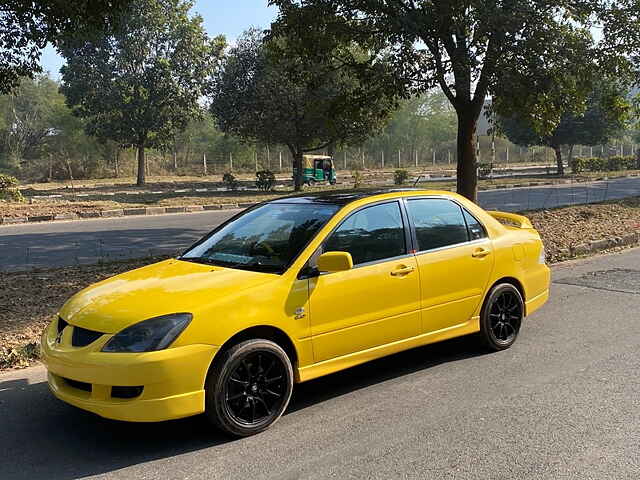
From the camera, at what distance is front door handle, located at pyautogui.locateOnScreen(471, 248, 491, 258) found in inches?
213

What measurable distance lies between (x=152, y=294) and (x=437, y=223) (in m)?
2.51

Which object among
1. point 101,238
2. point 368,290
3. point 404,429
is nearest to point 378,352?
point 368,290

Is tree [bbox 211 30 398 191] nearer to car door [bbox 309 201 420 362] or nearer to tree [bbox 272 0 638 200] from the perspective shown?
tree [bbox 272 0 638 200]

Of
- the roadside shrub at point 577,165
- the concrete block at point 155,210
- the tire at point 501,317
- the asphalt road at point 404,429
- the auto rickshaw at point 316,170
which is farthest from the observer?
the roadside shrub at point 577,165

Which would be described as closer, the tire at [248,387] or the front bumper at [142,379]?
the front bumper at [142,379]

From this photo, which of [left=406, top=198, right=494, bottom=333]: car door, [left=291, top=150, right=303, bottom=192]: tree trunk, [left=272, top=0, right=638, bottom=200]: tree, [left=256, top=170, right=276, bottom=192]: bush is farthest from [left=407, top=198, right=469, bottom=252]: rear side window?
[left=256, top=170, right=276, bottom=192]: bush

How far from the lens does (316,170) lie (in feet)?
123

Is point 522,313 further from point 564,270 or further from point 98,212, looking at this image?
point 98,212

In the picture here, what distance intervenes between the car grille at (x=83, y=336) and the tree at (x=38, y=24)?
479cm

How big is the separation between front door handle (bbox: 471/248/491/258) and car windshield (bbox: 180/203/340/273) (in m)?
1.40

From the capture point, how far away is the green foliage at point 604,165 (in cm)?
4690

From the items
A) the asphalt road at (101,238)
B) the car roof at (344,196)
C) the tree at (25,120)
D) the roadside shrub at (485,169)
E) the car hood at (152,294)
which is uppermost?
the tree at (25,120)

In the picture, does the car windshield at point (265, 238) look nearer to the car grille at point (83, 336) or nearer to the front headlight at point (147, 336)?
the front headlight at point (147, 336)

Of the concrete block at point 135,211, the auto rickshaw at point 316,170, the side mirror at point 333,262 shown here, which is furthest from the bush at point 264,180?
the side mirror at point 333,262
